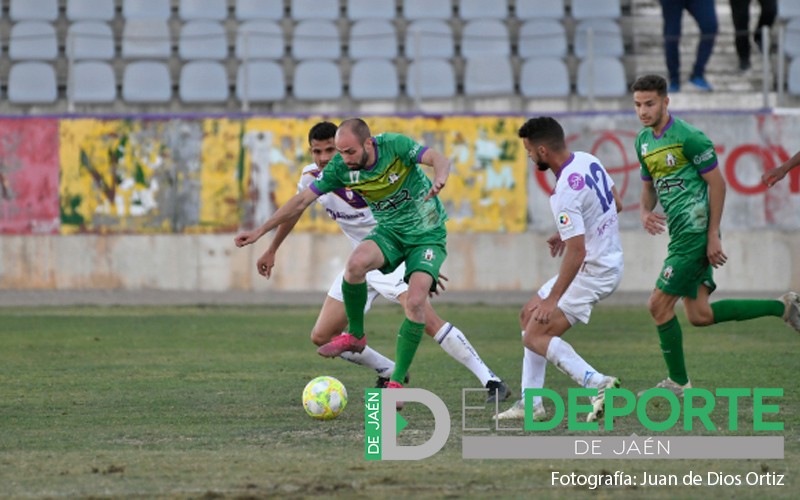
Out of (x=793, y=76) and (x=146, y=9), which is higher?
(x=146, y=9)

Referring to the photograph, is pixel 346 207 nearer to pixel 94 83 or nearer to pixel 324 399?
pixel 324 399

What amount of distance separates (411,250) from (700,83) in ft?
42.6

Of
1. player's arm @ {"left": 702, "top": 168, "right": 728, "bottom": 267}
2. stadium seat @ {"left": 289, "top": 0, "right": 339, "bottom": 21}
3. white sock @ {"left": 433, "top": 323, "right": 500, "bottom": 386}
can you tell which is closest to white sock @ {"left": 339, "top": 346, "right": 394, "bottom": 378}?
white sock @ {"left": 433, "top": 323, "right": 500, "bottom": 386}

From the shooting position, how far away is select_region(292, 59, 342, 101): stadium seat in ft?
71.5

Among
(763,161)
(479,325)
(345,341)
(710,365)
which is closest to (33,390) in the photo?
(345,341)

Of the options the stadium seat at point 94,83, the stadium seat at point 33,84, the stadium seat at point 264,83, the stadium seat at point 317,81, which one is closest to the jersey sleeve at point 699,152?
the stadium seat at point 317,81

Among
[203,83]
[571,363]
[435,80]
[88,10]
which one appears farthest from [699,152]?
[88,10]

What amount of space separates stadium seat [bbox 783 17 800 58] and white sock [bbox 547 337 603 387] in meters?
13.5

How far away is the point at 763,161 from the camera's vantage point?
1995 cm

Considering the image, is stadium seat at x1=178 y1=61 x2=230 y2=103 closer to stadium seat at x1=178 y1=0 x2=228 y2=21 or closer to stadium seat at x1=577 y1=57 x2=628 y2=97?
stadium seat at x1=178 y1=0 x2=228 y2=21

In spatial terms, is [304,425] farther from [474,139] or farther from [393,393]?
[474,139]

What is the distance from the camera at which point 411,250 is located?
9078mm

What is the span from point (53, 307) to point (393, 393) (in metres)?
11.4

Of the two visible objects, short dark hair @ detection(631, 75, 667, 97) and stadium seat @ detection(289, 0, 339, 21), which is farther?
stadium seat @ detection(289, 0, 339, 21)
